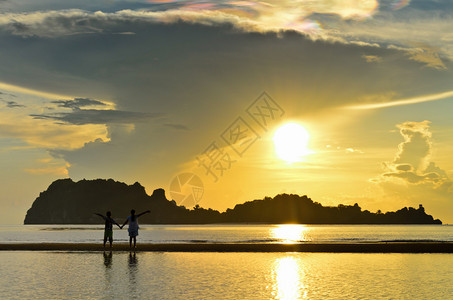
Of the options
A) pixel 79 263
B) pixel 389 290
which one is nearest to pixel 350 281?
pixel 389 290

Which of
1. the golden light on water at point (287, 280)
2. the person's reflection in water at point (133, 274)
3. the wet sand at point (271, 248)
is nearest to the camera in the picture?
the golden light on water at point (287, 280)

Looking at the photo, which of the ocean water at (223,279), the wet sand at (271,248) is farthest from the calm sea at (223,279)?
the wet sand at (271,248)

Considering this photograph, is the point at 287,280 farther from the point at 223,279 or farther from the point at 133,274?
the point at 133,274

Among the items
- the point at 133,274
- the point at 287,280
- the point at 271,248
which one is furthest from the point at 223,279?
the point at 271,248

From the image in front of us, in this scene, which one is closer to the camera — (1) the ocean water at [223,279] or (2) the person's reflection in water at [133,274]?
(1) the ocean water at [223,279]

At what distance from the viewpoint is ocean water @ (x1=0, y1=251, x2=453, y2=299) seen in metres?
19.7

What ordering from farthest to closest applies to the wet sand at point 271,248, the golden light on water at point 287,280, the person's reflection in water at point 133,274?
the wet sand at point 271,248 < the person's reflection in water at point 133,274 < the golden light on water at point 287,280

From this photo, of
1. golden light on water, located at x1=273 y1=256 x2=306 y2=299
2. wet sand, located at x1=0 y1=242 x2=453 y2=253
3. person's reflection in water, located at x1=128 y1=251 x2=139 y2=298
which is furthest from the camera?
wet sand, located at x1=0 y1=242 x2=453 y2=253

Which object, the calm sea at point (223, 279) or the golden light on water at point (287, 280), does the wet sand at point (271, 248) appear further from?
the golden light on water at point (287, 280)

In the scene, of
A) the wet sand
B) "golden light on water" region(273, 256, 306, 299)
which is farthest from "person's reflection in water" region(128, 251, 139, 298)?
the wet sand

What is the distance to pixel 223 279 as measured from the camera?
79.4 ft

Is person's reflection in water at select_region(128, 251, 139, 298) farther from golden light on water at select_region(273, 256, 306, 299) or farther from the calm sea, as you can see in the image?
golden light on water at select_region(273, 256, 306, 299)

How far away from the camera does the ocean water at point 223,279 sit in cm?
1972

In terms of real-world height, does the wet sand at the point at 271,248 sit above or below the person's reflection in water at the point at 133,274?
above
